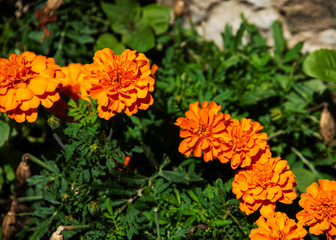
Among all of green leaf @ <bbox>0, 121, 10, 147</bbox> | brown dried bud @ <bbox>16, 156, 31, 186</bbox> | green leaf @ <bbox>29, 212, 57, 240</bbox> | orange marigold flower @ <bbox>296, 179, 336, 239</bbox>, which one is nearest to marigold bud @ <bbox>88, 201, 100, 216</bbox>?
green leaf @ <bbox>29, 212, 57, 240</bbox>

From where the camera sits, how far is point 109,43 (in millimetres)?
2566

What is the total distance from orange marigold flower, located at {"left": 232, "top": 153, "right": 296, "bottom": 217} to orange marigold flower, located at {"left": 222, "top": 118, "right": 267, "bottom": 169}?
0.05 m

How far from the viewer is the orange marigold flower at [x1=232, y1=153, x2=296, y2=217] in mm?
1445

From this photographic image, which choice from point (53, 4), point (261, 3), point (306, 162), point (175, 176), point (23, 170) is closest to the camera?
point (175, 176)

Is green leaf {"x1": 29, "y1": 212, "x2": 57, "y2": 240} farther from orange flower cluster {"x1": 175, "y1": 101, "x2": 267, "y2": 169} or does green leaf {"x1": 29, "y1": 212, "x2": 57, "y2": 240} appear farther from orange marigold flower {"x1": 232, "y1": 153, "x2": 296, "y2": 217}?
orange marigold flower {"x1": 232, "y1": 153, "x2": 296, "y2": 217}

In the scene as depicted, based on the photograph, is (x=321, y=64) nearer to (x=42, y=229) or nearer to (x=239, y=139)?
(x=239, y=139)

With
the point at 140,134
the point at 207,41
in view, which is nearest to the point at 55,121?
the point at 140,134

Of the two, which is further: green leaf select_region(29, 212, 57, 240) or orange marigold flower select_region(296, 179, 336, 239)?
green leaf select_region(29, 212, 57, 240)

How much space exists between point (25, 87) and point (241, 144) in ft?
3.11

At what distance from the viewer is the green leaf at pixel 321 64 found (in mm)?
2008

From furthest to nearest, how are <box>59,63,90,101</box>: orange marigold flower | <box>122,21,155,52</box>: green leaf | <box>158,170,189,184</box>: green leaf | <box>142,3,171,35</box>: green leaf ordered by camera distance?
<box>142,3,171,35</box>: green leaf, <box>122,21,155,52</box>: green leaf, <box>59,63,90,101</box>: orange marigold flower, <box>158,170,189,184</box>: green leaf

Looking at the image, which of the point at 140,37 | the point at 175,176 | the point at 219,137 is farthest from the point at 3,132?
the point at 219,137

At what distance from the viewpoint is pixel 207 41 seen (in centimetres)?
263

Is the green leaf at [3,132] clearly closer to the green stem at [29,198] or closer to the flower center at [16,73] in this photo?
the green stem at [29,198]
